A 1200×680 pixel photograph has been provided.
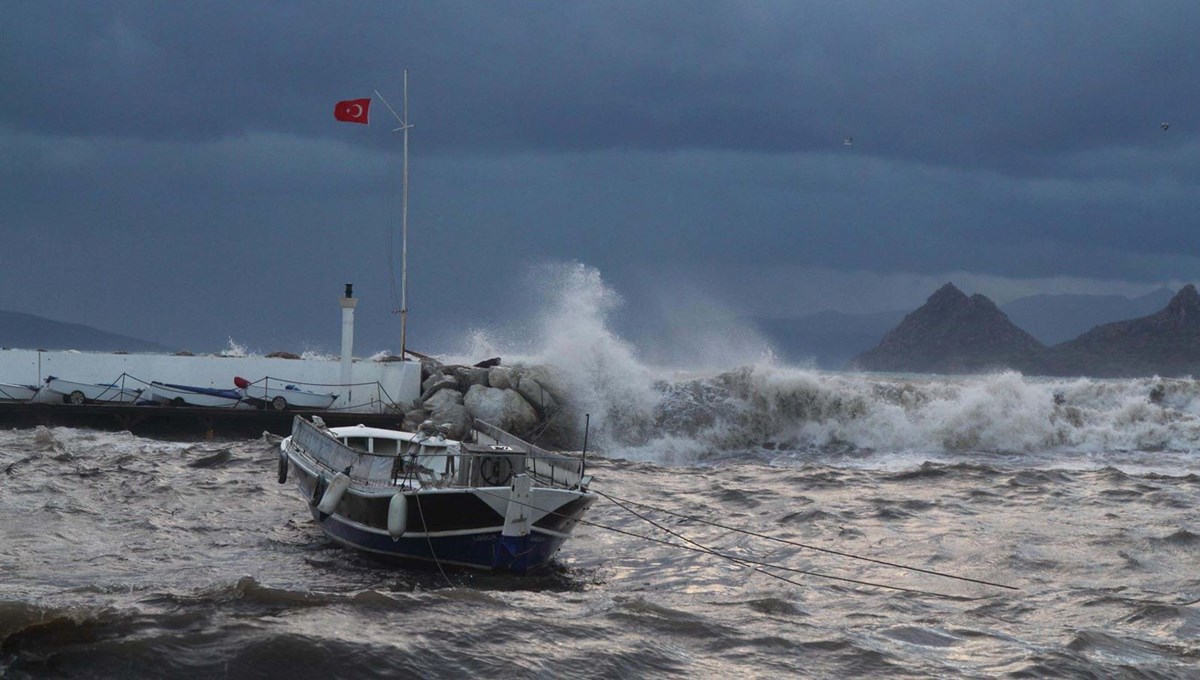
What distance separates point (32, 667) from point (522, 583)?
5.54 m

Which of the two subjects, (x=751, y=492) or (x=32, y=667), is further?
(x=751, y=492)

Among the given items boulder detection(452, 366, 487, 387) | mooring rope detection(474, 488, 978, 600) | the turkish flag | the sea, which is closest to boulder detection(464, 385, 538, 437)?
boulder detection(452, 366, 487, 387)

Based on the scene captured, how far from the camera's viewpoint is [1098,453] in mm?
31031

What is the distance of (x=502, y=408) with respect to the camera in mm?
28547

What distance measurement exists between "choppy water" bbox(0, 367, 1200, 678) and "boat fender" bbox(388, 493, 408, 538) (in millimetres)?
613

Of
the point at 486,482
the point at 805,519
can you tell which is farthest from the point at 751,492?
Answer: the point at 486,482

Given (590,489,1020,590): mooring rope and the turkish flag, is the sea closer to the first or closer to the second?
(590,489,1020,590): mooring rope

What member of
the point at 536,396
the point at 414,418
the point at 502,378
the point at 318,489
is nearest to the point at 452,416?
the point at 414,418

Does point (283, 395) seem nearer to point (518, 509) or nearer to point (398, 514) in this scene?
point (398, 514)

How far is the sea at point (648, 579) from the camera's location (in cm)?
891

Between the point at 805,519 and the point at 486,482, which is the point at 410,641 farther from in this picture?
the point at 805,519

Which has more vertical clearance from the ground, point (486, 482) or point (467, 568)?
point (486, 482)

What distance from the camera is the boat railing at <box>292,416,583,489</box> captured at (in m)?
12.6

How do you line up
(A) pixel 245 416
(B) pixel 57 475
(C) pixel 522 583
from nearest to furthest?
(C) pixel 522 583 → (B) pixel 57 475 → (A) pixel 245 416
